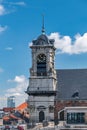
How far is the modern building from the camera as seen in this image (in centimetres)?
9344

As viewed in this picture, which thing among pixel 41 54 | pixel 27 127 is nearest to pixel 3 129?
pixel 27 127

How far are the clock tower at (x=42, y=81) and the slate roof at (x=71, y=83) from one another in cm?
167

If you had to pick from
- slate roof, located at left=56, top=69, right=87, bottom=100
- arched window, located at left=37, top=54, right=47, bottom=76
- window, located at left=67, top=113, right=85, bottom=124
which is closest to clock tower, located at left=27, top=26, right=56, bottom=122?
arched window, located at left=37, top=54, right=47, bottom=76

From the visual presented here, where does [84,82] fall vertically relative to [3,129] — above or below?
above

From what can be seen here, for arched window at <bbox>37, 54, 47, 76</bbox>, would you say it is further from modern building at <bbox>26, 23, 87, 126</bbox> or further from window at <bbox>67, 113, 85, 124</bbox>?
window at <bbox>67, 113, 85, 124</bbox>

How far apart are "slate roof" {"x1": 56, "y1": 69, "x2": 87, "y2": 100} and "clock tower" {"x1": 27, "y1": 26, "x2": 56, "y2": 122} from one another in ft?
5.49

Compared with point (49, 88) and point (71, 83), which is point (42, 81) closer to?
point (49, 88)

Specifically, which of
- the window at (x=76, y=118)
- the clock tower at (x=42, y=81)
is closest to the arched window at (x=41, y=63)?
the clock tower at (x=42, y=81)

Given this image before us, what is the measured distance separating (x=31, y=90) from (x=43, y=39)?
1010 cm

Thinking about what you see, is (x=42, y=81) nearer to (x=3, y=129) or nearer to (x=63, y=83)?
(x=63, y=83)

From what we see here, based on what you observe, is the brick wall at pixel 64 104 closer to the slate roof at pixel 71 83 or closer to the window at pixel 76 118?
the slate roof at pixel 71 83

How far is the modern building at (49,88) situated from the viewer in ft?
307

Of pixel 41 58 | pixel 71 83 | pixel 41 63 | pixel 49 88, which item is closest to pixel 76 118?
pixel 49 88

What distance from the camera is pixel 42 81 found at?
94.8 metres
